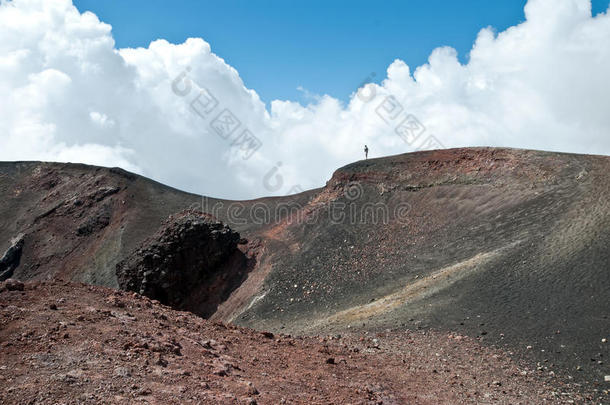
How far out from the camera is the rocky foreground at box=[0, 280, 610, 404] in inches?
284

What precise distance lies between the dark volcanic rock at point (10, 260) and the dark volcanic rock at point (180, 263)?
13.9m

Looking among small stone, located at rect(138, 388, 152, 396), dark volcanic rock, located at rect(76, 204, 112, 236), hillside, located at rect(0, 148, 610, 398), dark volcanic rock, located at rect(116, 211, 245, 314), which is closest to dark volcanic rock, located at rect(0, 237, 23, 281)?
hillside, located at rect(0, 148, 610, 398)

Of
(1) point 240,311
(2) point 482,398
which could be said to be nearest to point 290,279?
(1) point 240,311

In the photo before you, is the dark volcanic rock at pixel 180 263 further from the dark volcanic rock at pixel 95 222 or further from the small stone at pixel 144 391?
the small stone at pixel 144 391

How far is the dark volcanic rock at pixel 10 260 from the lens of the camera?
38281 millimetres

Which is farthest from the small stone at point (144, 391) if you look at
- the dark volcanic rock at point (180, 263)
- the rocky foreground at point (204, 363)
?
the dark volcanic rock at point (180, 263)

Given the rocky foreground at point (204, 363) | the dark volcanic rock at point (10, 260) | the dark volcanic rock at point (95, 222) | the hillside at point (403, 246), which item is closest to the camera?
the rocky foreground at point (204, 363)

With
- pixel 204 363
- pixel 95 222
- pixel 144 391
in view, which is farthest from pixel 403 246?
pixel 95 222

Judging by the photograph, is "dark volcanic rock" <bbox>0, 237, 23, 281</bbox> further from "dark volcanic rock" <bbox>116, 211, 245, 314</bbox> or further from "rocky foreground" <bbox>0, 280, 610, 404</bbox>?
"rocky foreground" <bbox>0, 280, 610, 404</bbox>

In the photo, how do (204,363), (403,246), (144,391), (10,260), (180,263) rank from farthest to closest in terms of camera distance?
(10,260) < (180,263) < (403,246) < (204,363) < (144,391)

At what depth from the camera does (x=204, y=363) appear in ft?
29.7

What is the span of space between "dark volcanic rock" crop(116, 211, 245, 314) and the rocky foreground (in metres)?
17.0

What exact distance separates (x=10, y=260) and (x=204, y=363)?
124 feet

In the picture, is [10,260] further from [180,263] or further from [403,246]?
[403,246]
